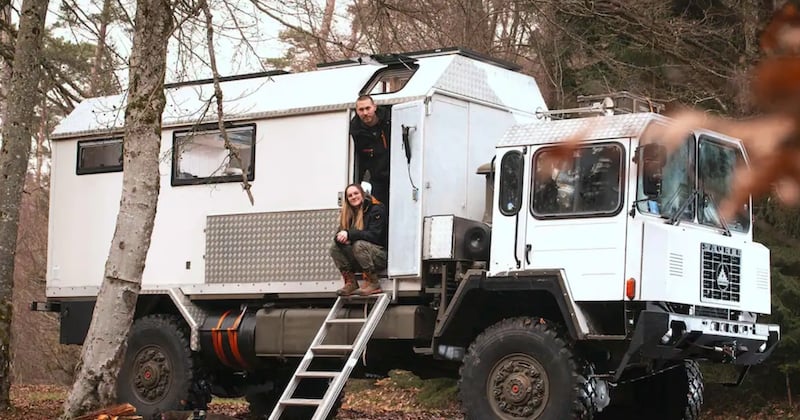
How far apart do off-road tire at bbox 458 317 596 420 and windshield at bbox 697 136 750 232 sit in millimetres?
1778

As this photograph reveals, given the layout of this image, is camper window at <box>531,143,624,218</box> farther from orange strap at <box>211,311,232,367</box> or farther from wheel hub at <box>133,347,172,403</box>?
wheel hub at <box>133,347,172,403</box>

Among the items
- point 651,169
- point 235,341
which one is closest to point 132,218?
point 235,341

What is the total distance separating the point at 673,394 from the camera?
1092 cm

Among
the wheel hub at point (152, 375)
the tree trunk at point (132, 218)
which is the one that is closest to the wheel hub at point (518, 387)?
the tree trunk at point (132, 218)

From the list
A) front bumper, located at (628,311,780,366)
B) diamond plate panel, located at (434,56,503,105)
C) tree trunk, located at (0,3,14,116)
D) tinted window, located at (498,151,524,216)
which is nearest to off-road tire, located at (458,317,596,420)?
front bumper, located at (628,311,780,366)

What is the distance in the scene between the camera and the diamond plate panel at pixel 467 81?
1121 centimetres

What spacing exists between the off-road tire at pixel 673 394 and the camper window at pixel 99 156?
6663 mm

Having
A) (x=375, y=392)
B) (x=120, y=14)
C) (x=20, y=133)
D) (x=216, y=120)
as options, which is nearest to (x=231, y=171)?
(x=216, y=120)

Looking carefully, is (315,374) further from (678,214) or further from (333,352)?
(678,214)

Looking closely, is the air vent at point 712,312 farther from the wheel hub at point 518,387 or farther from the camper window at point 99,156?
the camper window at point 99,156

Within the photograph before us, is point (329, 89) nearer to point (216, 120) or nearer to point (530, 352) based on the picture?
point (216, 120)

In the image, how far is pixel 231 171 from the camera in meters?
12.7

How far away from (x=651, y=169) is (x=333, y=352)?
3.49 meters

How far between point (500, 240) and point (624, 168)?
1.33m
